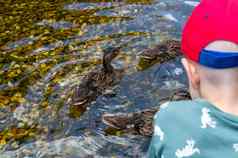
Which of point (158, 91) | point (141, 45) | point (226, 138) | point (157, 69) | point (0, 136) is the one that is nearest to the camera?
point (226, 138)

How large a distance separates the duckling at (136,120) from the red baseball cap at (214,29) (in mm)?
2978

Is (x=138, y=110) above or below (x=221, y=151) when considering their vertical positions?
below

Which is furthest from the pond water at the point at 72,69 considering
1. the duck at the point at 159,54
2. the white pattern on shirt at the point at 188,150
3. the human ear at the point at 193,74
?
the white pattern on shirt at the point at 188,150

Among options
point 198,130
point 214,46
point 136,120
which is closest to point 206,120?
point 198,130

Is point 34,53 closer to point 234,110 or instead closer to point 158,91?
point 158,91

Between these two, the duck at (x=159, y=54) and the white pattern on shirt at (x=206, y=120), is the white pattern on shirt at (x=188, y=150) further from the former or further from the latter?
the duck at (x=159, y=54)

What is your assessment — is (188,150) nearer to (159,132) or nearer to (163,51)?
(159,132)

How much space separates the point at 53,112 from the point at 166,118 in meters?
3.73

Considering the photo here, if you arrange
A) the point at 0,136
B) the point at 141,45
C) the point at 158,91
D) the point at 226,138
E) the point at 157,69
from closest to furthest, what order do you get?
the point at 226,138 < the point at 0,136 < the point at 158,91 < the point at 157,69 < the point at 141,45

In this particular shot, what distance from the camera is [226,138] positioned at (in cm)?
278

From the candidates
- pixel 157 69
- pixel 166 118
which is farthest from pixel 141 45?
pixel 166 118

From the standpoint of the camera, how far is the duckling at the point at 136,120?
5766 mm

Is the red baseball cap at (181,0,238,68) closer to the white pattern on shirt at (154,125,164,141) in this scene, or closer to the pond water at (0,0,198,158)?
the white pattern on shirt at (154,125,164,141)

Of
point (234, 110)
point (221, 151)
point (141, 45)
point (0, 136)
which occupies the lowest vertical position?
point (0, 136)
